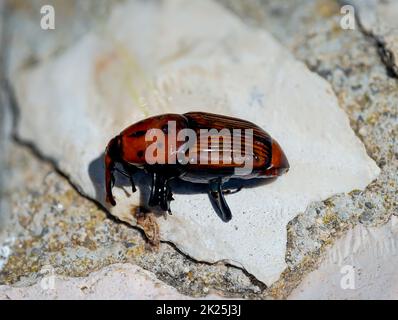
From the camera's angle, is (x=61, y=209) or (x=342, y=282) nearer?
(x=342, y=282)

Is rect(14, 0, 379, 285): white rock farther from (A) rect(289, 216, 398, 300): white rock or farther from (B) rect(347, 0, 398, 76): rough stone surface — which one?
(B) rect(347, 0, 398, 76): rough stone surface

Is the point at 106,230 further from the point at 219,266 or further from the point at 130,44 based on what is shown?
the point at 130,44

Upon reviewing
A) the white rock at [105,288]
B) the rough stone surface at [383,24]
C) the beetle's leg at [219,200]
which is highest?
the rough stone surface at [383,24]

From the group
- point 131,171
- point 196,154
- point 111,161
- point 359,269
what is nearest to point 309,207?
point 359,269

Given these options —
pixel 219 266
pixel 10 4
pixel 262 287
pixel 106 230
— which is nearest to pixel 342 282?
pixel 262 287

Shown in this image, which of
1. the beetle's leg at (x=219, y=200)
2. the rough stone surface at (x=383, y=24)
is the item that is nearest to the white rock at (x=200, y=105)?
the beetle's leg at (x=219, y=200)

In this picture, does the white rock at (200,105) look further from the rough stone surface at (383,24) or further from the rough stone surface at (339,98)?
the rough stone surface at (383,24)

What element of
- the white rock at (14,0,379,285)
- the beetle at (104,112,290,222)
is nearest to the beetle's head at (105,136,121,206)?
the beetle at (104,112,290,222)
